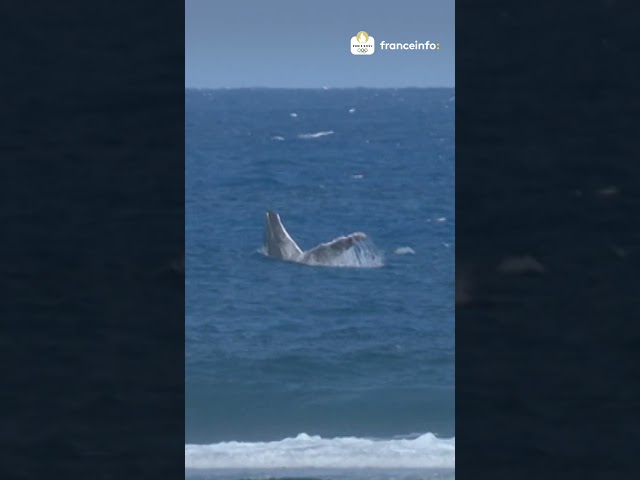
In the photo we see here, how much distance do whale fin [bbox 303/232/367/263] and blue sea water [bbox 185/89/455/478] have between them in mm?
44

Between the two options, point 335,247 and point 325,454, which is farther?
point 335,247

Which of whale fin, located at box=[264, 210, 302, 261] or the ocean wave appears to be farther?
the ocean wave

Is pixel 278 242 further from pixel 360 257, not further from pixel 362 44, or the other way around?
pixel 362 44

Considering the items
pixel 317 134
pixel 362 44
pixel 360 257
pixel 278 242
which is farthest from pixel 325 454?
pixel 362 44

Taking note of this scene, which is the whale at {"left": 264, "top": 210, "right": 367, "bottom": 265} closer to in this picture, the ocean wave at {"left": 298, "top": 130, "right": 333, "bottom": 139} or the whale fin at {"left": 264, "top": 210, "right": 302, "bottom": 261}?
the whale fin at {"left": 264, "top": 210, "right": 302, "bottom": 261}

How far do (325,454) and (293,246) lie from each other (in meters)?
1.20

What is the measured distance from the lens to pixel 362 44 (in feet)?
27.5

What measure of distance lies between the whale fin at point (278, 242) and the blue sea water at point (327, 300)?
49mm

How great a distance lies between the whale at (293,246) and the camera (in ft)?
27.1

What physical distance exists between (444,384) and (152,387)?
66.5 inches

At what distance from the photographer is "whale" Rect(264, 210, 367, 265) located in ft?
27.1

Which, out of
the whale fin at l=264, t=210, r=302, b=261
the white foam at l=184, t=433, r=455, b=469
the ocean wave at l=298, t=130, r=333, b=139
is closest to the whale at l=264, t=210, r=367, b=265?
the whale fin at l=264, t=210, r=302, b=261

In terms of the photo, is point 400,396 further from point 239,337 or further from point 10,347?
point 10,347
